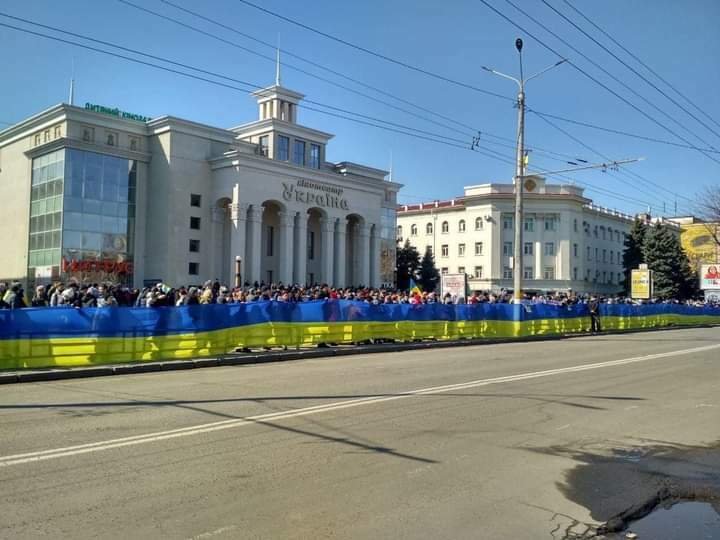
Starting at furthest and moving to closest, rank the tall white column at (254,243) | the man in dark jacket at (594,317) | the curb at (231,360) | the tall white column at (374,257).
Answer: the tall white column at (374,257) → the tall white column at (254,243) → the man in dark jacket at (594,317) → the curb at (231,360)

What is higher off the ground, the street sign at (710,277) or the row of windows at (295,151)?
the row of windows at (295,151)

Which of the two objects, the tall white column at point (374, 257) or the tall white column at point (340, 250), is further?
the tall white column at point (374, 257)

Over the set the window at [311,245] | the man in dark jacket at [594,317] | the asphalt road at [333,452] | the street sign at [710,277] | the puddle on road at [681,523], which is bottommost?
the puddle on road at [681,523]

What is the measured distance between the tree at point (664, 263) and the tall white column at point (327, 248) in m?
37.3

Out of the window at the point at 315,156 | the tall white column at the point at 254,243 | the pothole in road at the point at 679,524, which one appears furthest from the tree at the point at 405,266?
the pothole in road at the point at 679,524

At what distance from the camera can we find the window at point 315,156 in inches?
2381

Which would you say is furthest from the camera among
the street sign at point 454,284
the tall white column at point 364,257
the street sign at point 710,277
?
the tall white column at point 364,257

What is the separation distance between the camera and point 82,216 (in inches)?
1870

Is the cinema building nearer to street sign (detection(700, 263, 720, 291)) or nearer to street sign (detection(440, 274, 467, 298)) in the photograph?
street sign (detection(440, 274, 467, 298))

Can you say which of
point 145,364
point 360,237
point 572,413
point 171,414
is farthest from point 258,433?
point 360,237

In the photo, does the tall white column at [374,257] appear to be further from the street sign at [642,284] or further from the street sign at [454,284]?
the street sign at [454,284]

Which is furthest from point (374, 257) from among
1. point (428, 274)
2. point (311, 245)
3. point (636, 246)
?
point (636, 246)

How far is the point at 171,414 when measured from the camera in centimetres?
882

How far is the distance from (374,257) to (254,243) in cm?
1555
